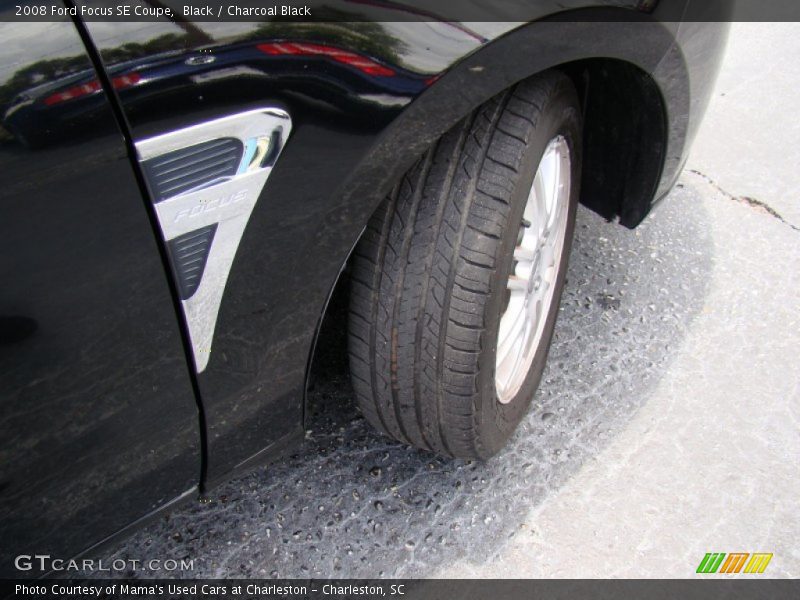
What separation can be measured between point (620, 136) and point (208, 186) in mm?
1223

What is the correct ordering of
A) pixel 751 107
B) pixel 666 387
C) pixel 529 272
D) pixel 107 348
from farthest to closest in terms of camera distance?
pixel 751 107 < pixel 666 387 < pixel 529 272 < pixel 107 348

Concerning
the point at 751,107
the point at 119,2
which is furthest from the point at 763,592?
the point at 751,107

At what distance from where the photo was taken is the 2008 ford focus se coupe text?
0.94m

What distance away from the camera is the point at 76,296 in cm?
100

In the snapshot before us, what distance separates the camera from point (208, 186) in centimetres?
104

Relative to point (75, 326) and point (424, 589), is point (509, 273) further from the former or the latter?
point (75, 326)

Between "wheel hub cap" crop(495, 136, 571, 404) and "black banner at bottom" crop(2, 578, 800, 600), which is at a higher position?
"wheel hub cap" crop(495, 136, 571, 404)

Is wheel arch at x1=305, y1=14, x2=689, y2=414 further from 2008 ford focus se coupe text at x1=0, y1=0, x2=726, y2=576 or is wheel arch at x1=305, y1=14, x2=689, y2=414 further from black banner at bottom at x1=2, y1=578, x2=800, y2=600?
black banner at bottom at x1=2, y1=578, x2=800, y2=600

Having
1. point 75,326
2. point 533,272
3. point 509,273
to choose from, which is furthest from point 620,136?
point 75,326

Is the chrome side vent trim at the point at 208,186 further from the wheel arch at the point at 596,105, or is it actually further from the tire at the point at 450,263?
the tire at the point at 450,263

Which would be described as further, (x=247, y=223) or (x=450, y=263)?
(x=450, y=263)

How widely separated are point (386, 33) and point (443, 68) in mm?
114

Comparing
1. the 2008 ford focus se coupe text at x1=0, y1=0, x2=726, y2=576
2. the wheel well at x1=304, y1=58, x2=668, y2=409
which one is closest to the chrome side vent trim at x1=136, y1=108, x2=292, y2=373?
the 2008 ford focus se coupe text at x1=0, y1=0, x2=726, y2=576

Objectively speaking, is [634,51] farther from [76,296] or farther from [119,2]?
[76,296]
